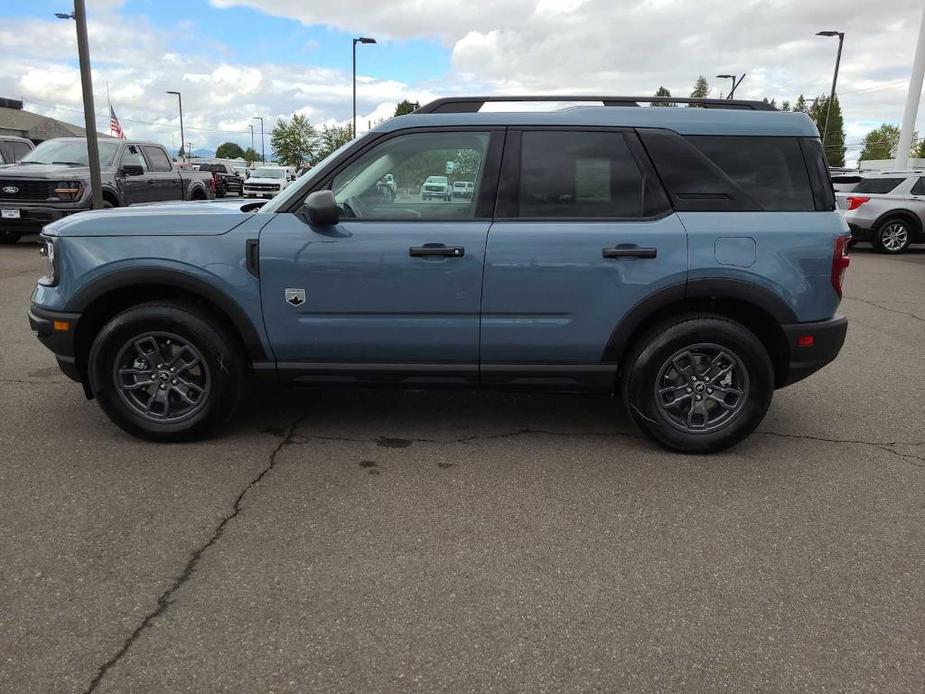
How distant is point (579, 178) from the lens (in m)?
3.93

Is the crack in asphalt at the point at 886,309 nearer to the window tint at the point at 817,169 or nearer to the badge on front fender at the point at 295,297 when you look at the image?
the window tint at the point at 817,169

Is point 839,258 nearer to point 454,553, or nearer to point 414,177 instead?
point 414,177

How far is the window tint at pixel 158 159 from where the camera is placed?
1440 cm

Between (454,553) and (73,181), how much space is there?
39.0ft

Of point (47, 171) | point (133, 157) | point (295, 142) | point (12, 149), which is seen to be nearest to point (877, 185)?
point (133, 157)

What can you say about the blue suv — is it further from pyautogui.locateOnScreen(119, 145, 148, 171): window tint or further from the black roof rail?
pyautogui.locateOnScreen(119, 145, 148, 171): window tint

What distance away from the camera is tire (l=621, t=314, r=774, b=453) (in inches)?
154

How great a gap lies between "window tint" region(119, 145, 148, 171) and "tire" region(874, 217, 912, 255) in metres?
14.7

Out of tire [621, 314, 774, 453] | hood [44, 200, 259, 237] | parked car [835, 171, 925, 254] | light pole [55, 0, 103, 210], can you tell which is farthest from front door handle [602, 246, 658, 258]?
parked car [835, 171, 925, 254]

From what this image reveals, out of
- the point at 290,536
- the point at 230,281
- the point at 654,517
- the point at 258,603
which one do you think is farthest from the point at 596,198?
the point at 258,603

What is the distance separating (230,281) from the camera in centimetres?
390

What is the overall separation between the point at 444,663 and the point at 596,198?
2.52m

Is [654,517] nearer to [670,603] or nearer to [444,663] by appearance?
[670,603]

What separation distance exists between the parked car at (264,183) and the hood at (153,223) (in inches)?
1108
